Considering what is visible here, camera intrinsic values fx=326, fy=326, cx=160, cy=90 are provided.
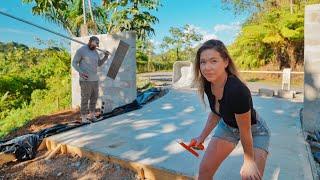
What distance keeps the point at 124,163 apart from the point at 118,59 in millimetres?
3791

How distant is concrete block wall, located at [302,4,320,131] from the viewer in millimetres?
4500

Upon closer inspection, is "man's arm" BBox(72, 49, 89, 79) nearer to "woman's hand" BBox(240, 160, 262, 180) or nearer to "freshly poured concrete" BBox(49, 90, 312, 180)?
"freshly poured concrete" BBox(49, 90, 312, 180)

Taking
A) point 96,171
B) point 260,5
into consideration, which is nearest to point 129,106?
point 96,171

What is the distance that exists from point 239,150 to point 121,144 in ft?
4.92

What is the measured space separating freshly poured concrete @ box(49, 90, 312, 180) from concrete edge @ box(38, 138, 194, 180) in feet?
0.16

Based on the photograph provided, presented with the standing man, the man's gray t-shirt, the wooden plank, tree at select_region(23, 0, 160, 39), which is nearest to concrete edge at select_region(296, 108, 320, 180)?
the standing man

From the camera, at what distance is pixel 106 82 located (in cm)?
739

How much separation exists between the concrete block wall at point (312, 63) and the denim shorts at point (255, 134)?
274 centimetres

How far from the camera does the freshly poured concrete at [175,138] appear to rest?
10.5 ft

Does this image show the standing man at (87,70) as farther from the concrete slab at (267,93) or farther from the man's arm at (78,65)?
the concrete slab at (267,93)

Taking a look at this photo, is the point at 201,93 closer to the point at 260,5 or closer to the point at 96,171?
the point at 96,171

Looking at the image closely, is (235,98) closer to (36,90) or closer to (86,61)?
(86,61)

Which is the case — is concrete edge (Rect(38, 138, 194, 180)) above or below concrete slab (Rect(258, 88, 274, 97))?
below

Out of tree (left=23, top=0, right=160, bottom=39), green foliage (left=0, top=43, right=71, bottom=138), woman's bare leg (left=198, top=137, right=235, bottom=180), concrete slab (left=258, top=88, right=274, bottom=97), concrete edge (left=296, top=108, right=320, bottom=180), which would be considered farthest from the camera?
tree (left=23, top=0, right=160, bottom=39)
